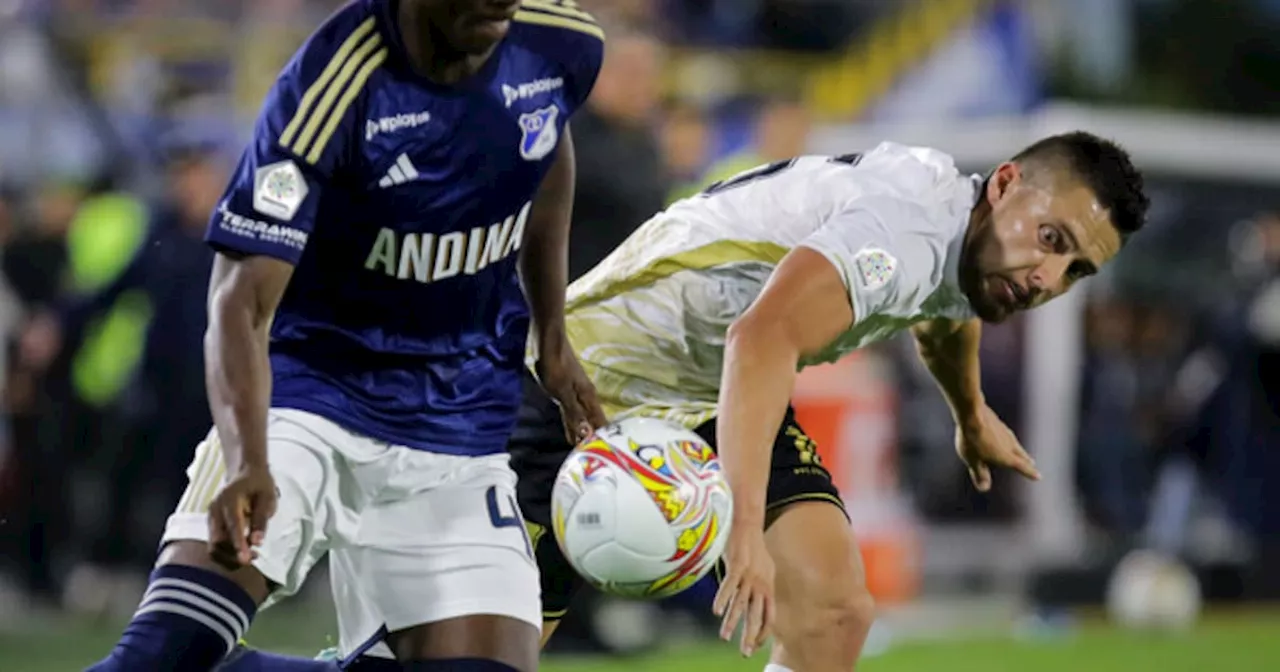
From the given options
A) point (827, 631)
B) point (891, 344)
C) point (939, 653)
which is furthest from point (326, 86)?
point (891, 344)

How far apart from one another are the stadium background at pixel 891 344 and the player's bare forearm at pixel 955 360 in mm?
3368

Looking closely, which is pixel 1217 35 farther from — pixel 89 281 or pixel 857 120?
pixel 89 281

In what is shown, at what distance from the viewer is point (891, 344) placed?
1365 cm

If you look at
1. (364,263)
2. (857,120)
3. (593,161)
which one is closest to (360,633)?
(364,263)

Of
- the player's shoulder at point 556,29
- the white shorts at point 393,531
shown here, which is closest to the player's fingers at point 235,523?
the white shorts at point 393,531

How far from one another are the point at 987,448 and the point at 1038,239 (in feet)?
3.90

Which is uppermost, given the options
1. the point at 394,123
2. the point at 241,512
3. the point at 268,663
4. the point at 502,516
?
the point at 394,123

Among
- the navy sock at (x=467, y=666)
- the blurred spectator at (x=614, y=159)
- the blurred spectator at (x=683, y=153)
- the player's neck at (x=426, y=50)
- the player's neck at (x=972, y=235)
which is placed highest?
the player's neck at (x=426, y=50)

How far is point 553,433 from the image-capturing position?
17.5 ft

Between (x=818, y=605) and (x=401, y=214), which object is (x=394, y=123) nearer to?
(x=401, y=214)

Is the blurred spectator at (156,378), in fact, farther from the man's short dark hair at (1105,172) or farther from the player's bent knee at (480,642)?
the man's short dark hair at (1105,172)

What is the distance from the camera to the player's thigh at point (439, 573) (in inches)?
178

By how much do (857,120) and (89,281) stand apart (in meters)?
8.25

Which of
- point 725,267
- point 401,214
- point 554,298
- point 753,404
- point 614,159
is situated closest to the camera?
point 753,404
